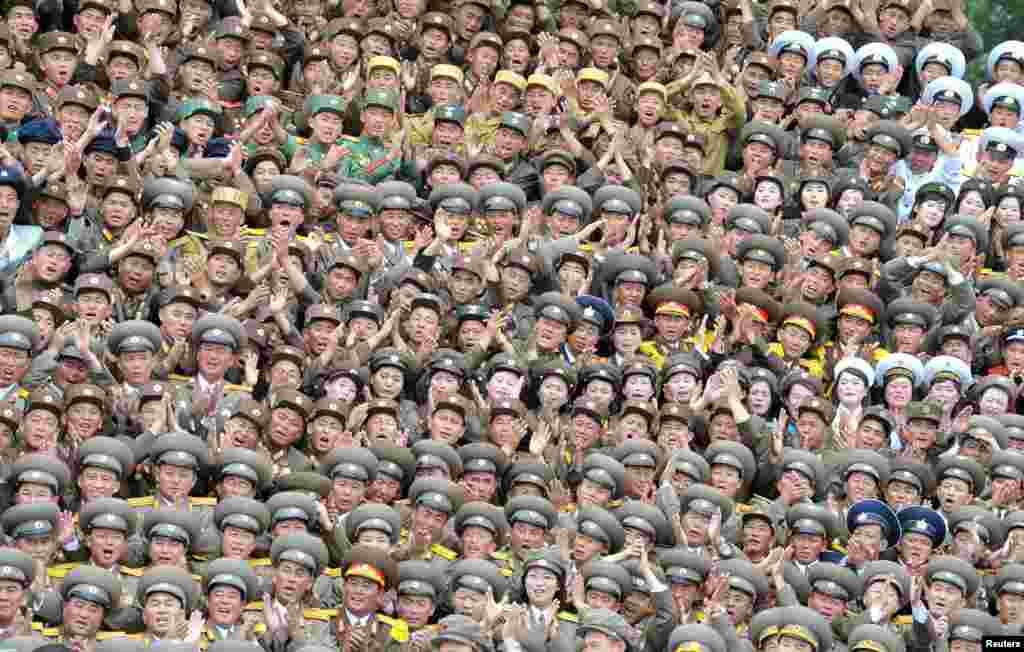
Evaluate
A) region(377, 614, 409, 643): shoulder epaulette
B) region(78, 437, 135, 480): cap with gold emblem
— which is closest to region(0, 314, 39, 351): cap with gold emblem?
region(78, 437, 135, 480): cap with gold emblem

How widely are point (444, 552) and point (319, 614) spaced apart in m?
1.46

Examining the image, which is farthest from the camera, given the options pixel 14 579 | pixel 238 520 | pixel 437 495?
pixel 437 495

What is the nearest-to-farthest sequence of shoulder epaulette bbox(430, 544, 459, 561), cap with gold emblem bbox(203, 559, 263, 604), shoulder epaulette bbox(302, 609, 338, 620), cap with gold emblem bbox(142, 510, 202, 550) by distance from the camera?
cap with gold emblem bbox(203, 559, 263, 604), cap with gold emblem bbox(142, 510, 202, 550), shoulder epaulette bbox(302, 609, 338, 620), shoulder epaulette bbox(430, 544, 459, 561)

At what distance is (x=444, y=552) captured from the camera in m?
32.8

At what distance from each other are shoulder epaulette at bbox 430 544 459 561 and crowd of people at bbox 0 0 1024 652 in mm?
82

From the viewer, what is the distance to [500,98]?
38.3 m

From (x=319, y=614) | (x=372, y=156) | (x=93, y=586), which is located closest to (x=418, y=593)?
(x=319, y=614)

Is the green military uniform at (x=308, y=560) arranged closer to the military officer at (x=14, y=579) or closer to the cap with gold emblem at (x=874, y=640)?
the military officer at (x=14, y=579)

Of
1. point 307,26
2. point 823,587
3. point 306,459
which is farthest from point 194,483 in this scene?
point 307,26

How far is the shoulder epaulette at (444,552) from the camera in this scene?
107 feet

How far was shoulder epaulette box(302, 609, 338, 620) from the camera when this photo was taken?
104 ft

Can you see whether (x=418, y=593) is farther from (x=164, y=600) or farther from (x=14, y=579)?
(x=14, y=579)

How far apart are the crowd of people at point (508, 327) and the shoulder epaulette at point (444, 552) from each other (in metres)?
0.08

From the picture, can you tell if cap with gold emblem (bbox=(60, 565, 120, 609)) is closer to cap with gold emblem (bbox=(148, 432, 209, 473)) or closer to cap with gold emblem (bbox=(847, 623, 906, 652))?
cap with gold emblem (bbox=(148, 432, 209, 473))
